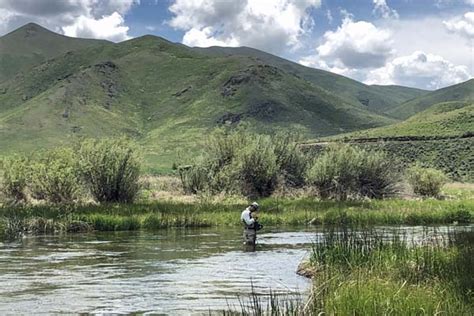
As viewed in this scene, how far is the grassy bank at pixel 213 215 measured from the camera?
38656 millimetres

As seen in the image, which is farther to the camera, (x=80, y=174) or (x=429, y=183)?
(x=429, y=183)

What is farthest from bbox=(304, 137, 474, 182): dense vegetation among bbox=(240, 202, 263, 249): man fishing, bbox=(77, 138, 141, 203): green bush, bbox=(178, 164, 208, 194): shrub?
bbox=(240, 202, 263, 249): man fishing

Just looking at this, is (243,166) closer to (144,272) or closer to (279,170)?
(279,170)

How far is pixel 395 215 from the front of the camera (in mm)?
45406

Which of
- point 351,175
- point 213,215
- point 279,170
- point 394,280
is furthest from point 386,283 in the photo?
point 351,175

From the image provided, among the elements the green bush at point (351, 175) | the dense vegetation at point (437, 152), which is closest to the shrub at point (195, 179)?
the green bush at point (351, 175)

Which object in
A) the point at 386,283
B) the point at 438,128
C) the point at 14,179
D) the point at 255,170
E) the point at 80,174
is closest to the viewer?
the point at 386,283

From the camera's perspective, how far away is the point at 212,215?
44.1 m

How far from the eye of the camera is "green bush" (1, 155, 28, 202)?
49.2 meters

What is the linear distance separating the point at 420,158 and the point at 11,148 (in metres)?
95.8

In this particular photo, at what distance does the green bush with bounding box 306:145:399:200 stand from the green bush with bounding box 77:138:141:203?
17308 mm

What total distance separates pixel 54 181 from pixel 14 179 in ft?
12.2

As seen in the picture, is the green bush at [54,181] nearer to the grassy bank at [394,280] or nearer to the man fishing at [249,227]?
the man fishing at [249,227]

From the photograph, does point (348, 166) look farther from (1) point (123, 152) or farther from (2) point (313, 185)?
(1) point (123, 152)
